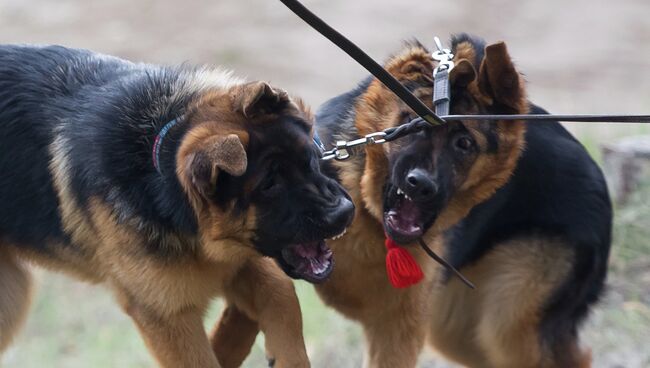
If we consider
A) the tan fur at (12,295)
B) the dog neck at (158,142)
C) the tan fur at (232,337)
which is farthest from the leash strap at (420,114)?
the tan fur at (12,295)

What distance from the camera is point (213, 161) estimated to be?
165 inches

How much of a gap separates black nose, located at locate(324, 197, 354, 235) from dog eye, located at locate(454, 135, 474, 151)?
0.71m

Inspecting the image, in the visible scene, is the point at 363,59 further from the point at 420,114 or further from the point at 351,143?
the point at 351,143

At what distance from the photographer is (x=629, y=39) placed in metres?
15.3

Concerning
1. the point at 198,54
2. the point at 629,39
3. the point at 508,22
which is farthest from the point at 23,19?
the point at 629,39

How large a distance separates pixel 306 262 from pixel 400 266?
0.69 m

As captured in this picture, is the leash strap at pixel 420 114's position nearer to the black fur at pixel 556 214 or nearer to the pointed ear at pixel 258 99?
the pointed ear at pixel 258 99

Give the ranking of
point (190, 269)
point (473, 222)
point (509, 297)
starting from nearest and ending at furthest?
1. point (190, 269)
2. point (473, 222)
3. point (509, 297)

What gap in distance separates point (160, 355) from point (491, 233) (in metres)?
2.17

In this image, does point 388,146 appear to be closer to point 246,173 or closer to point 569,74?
point 246,173

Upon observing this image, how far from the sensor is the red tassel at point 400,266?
5.07 metres

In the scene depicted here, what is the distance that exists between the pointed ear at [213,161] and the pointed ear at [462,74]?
3.82 ft

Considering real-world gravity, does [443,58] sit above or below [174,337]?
above

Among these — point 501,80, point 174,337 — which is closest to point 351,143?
point 501,80
